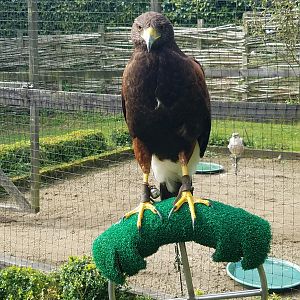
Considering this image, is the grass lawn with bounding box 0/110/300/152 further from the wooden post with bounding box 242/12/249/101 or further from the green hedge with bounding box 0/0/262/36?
the green hedge with bounding box 0/0/262/36

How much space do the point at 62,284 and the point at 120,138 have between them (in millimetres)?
5053

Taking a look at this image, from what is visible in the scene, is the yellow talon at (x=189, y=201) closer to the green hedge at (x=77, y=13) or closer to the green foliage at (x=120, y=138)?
the green hedge at (x=77, y=13)

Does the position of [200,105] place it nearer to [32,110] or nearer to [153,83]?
[153,83]

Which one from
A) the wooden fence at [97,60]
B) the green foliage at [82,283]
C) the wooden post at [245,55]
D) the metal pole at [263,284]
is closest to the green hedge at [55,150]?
the wooden fence at [97,60]

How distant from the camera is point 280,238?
4.91m

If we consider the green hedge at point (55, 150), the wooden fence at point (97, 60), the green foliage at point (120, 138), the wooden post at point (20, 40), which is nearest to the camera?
the wooden fence at point (97, 60)

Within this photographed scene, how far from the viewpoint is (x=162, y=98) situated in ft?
7.91

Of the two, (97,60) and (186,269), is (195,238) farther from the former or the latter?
(97,60)

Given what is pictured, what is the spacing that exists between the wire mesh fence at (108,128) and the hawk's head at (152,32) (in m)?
1.25

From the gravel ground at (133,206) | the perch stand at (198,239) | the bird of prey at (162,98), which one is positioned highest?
the bird of prey at (162,98)

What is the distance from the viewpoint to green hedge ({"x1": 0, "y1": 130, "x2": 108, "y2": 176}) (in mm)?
6961

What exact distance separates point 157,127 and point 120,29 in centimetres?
407

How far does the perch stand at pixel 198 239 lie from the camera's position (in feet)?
6.87

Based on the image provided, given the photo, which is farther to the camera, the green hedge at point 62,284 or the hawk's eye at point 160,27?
the green hedge at point 62,284
